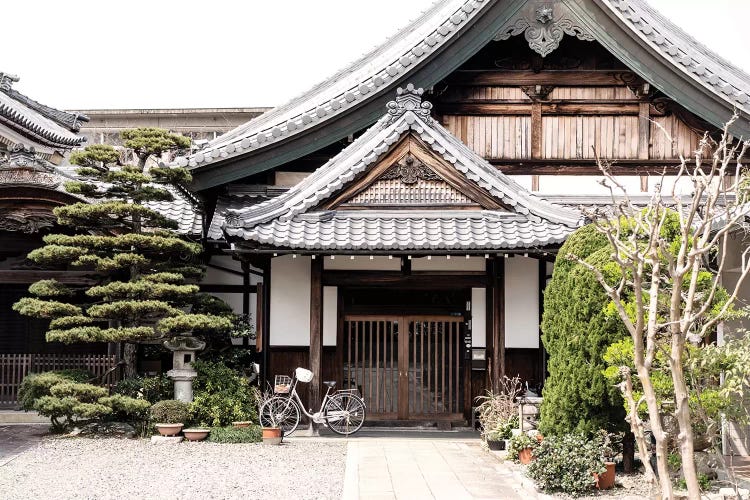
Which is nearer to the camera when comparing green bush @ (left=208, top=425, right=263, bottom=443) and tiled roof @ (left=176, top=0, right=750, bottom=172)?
green bush @ (left=208, top=425, right=263, bottom=443)

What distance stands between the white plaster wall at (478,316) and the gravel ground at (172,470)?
11.2 ft

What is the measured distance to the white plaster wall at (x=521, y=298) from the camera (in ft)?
50.9

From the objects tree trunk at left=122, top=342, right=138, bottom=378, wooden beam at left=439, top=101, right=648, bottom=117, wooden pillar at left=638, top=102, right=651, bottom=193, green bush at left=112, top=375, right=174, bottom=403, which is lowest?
green bush at left=112, top=375, right=174, bottom=403

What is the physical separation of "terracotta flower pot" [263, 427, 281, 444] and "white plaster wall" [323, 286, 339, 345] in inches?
97.4

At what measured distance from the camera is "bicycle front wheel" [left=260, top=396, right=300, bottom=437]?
46.2ft

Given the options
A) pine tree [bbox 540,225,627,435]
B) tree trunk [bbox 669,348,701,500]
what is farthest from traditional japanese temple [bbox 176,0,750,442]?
tree trunk [bbox 669,348,701,500]

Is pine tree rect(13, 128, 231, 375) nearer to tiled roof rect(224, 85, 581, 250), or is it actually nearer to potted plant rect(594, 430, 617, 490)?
tiled roof rect(224, 85, 581, 250)

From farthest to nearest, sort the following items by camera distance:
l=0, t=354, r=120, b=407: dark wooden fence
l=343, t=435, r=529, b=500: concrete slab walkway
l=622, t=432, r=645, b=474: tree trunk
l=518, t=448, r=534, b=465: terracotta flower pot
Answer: l=0, t=354, r=120, b=407: dark wooden fence < l=518, t=448, r=534, b=465: terracotta flower pot < l=622, t=432, r=645, b=474: tree trunk < l=343, t=435, r=529, b=500: concrete slab walkway

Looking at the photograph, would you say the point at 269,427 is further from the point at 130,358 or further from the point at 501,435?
the point at 501,435

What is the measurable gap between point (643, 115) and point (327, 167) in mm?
6374

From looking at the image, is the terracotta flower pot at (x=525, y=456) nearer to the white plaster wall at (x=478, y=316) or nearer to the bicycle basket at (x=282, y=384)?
the white plaster wall at (x=478, y=316)

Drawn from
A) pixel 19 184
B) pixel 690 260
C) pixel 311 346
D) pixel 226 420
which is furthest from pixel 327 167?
pixel 690 260

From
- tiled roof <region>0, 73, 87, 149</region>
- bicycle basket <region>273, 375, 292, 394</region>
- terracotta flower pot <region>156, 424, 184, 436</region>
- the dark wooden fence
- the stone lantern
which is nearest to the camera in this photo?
terracotta flower pot <region>156, 424, 184, 436</region>

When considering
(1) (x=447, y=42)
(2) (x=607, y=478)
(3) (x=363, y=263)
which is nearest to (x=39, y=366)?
(3) (x=363, y=263)
